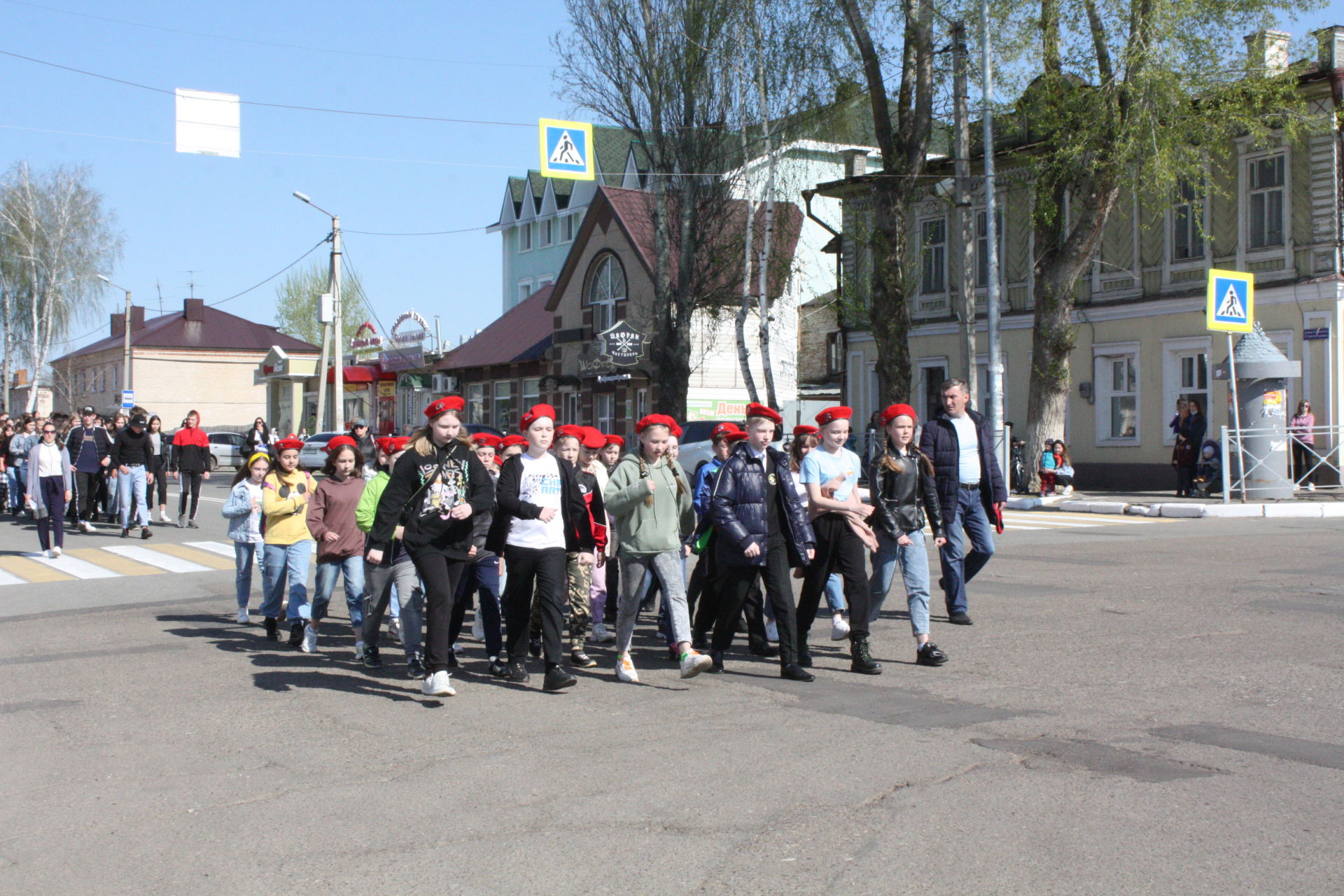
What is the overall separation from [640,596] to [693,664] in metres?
0.63

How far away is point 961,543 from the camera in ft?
32.0

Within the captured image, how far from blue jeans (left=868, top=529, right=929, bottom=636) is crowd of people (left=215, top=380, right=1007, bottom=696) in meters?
0.02

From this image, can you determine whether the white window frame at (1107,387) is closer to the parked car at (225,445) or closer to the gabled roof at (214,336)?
the parked car at (225,445)

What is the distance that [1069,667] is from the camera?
25.4ft

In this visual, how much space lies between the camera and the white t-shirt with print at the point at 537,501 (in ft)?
24.5

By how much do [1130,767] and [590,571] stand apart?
13.8 feet

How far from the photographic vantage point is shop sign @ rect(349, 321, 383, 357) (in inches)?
2104

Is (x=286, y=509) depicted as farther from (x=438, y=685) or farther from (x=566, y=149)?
(x=566, y=149)

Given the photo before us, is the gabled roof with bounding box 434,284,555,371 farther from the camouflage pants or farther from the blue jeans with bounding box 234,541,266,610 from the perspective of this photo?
the camouflage pants

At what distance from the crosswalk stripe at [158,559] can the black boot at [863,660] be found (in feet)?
29.6

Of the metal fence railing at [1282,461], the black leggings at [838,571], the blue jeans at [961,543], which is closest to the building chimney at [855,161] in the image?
the metal fence railing at [1282,461]

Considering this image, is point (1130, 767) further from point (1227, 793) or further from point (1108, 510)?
point (1108, 510)

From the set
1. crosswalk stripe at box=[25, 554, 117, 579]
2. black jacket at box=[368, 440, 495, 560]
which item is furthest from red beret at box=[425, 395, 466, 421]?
crosswalk stripe at box=[25, 554, 117, 579]

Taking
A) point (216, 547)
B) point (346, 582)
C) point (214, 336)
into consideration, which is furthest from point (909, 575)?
point (214, 336)
